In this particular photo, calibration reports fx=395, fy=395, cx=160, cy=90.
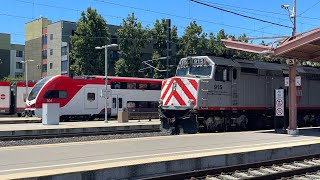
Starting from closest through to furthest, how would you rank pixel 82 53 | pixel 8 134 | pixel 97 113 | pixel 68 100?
1. pixel 8 134
2. pixel 68 100
3. pixel 97 113
4. pixel 82 53

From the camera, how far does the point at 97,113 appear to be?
3341 cm

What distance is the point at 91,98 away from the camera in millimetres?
32625

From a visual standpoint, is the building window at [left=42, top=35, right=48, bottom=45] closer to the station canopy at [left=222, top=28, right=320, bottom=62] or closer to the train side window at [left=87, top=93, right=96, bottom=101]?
the train side window at [left=87, top=93, right=96, bottom=101]

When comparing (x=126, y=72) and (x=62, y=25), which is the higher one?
(x=62, y=25)

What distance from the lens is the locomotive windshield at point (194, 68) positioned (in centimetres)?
1766

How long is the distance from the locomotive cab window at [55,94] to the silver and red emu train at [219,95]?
47.4ft

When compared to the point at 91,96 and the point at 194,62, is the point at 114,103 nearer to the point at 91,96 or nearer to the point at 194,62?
the point at 91,96

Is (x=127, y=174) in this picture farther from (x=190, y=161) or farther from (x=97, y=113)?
(x=97, y=113)

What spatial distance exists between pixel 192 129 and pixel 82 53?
34840 millimetres

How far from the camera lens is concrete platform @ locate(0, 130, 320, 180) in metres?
8.04

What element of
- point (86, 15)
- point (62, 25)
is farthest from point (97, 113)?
point (62, 25)

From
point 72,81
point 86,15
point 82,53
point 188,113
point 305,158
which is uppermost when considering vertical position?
point 86,15

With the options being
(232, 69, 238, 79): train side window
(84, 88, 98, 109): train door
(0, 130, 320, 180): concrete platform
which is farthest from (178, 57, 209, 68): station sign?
(84, 88, 98, 109): train door

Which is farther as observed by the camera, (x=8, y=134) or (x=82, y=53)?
(x=82, y=53)
